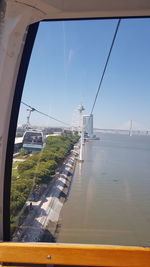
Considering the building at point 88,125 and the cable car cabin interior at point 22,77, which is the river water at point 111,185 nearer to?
the building at point 88,125

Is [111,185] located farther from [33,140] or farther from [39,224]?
[33,140]

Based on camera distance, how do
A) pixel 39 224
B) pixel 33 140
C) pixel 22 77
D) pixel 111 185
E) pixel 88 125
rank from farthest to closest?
pixel 111 185 < pixel 88 125 < pixel 39 224 < pixel 33 140 < pixel 22 77

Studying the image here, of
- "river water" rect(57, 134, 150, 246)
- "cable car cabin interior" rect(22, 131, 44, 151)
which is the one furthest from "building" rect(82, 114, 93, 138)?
"cable car cabin interior" rect(22, 131, 44, 151)

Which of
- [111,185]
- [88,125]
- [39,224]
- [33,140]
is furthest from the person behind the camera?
[111,185]

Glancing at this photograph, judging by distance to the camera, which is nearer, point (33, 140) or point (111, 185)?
point (33, 140)

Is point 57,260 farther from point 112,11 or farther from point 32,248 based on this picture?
point 112,11


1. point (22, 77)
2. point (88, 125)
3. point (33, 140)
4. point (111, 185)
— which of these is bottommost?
point (111, 185)

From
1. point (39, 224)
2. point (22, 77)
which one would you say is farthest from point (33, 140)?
point (39, 224)

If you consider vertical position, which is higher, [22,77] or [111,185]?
[22,77]

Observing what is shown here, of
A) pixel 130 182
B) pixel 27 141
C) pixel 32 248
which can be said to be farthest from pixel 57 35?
pixel 130 182
